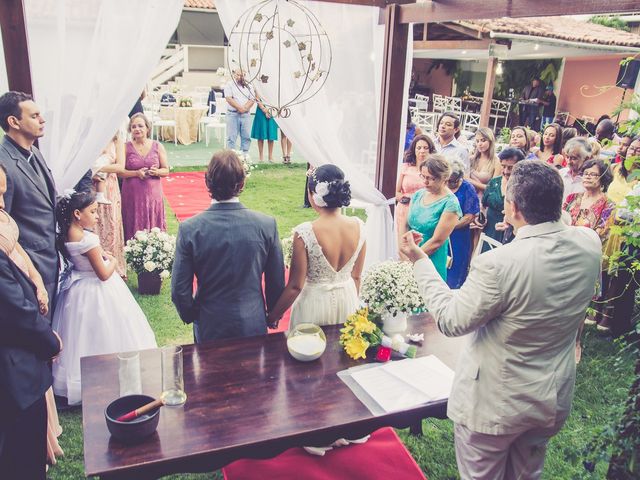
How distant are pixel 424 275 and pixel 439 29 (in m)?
10.3

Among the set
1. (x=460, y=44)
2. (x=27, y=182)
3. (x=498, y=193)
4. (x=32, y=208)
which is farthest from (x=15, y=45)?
(x=460, y=44)

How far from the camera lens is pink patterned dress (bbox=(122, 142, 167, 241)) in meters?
5.00

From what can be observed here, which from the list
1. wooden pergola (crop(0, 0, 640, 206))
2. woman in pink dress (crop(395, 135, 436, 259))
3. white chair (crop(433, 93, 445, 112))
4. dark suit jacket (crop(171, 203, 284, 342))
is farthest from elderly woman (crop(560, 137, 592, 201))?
white chair (crop(433, 93, 445, 112))

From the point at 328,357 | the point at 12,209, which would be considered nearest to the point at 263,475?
the point at 328,357

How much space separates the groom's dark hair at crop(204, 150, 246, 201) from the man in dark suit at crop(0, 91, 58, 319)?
3.77 ft

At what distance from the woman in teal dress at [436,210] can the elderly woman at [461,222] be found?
1.61ft

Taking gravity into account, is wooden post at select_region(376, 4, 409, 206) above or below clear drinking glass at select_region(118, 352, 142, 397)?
above

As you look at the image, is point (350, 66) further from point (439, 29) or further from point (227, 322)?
point (439, 29)

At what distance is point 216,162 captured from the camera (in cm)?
252

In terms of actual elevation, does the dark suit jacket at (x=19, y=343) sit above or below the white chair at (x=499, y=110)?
below

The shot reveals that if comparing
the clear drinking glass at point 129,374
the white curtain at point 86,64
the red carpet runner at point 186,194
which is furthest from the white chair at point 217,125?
the clear drinking glass at point 129,374

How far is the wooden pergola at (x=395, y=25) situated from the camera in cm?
322

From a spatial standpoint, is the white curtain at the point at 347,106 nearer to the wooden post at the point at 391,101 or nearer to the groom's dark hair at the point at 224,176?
the wooden post at the point at 391,101

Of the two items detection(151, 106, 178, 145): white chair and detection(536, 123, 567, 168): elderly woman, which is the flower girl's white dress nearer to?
detection(536, 123, 567, 168): elderly woman
